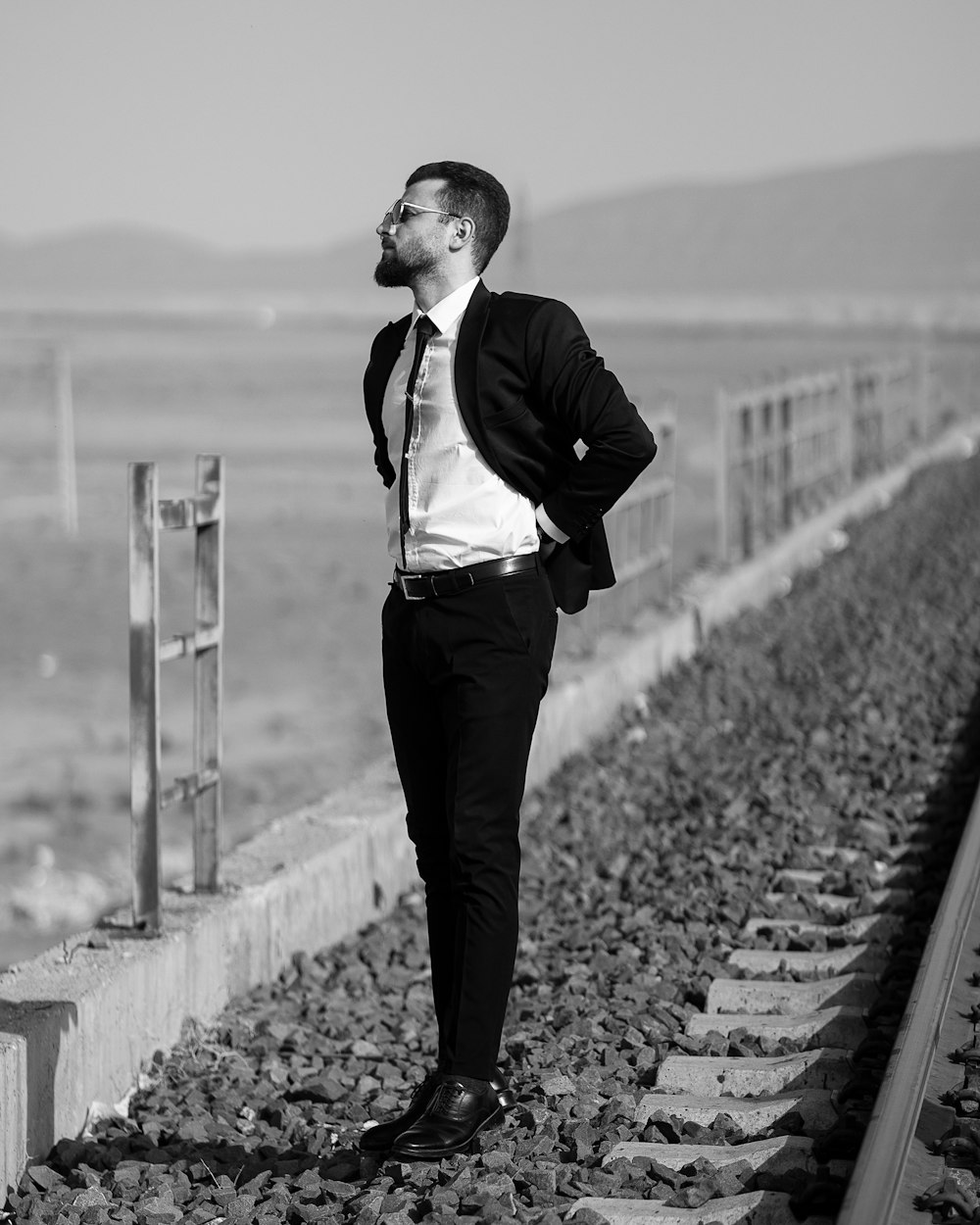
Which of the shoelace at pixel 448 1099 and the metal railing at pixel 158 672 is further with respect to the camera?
the metal railing at pixel 158 672

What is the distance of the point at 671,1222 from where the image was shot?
3334mm

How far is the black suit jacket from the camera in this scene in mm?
3566

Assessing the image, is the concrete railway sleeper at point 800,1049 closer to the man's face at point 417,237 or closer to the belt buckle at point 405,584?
the belt buckle at point 405,584

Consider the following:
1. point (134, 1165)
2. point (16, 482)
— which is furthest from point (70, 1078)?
point (16, 482)

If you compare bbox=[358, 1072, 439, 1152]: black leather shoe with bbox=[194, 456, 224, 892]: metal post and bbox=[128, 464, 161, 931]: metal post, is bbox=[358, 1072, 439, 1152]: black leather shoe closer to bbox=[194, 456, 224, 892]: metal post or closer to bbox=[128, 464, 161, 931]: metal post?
bbox=[128, 464, 161, 931]: metal post

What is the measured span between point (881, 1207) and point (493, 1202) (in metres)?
0.73

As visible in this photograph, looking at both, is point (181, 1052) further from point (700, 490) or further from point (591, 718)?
point (700, 490)

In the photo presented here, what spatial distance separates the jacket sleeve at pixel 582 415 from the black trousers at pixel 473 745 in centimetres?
17

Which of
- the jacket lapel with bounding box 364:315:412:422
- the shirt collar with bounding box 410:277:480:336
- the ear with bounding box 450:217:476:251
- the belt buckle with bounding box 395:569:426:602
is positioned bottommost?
the belt buckle with bounding box 395:569:426:602

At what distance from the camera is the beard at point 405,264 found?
363 cm

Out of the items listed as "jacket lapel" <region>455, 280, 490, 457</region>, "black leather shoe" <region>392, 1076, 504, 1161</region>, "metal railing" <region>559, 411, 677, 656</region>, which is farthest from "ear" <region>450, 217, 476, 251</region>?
"metal railing" <region>559, 411, 677, 656</region>

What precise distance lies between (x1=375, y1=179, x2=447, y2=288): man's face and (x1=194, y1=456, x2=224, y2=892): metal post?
76.2 inches

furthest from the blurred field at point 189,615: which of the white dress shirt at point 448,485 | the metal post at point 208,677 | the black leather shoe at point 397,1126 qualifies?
the white dress shirt at point 448,485

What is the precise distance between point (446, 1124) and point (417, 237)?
1.79 meters
